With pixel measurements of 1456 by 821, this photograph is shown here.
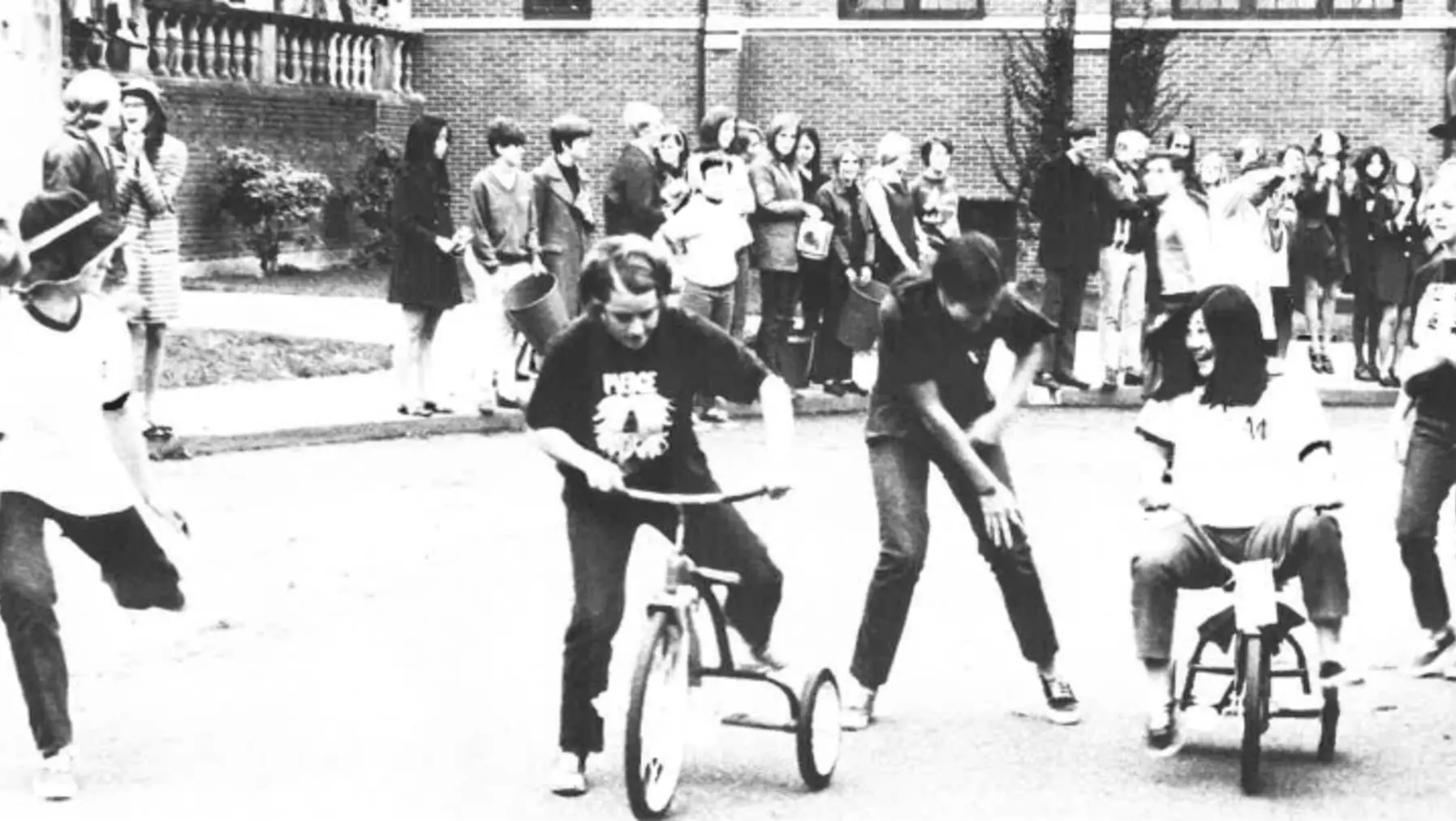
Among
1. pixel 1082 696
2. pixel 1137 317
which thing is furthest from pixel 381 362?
pixel 1082 696

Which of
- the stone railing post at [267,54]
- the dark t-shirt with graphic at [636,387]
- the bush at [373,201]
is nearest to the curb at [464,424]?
the dark t-shirt with graphic at [636,387]

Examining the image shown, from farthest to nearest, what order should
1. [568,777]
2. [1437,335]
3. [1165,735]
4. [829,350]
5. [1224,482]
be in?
[829,350] → [1437,335] → [1224,482] → [1165,735] → [568,777]

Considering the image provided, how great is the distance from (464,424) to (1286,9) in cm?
1665

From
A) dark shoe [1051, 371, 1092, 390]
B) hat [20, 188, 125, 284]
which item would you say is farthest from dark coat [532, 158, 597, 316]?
hat [20, 188, 125, 284]

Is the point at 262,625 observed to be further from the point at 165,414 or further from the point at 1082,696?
the point at 165,414

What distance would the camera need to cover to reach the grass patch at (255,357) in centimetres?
1854

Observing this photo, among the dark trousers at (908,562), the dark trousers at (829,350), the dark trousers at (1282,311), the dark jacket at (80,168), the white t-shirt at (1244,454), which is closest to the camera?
the white t-shirt at (1244,454)

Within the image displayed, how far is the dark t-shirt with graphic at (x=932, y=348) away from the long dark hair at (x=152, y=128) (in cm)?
749

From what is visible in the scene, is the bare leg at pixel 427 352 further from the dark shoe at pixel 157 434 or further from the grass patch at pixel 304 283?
the grass patch at pixel 304 283

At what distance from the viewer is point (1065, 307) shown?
18922 millimetres

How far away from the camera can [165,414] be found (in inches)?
638

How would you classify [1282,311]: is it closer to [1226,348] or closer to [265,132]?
[1226,348]

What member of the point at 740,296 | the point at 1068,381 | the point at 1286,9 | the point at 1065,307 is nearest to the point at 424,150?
the point at 740,296

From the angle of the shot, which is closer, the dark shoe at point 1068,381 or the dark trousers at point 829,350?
the dark trousers at point 829,350
